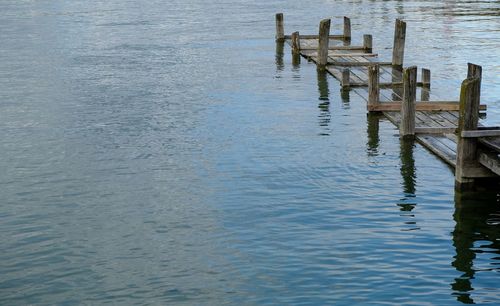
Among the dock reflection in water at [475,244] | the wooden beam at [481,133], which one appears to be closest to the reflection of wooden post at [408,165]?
the dock reflection in water at [475,244]

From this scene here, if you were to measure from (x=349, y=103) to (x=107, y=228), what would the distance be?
607 inches

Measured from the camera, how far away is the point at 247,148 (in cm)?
2611

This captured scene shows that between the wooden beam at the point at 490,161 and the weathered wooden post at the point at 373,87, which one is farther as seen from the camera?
the weathered wooden post at the point at 373,87

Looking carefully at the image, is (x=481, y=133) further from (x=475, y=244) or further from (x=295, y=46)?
(x=295, y=46)

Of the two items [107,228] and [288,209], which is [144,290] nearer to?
[107,228]

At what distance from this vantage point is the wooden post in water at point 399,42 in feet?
120

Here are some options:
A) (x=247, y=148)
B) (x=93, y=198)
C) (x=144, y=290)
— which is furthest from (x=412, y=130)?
(x=144, y=290)

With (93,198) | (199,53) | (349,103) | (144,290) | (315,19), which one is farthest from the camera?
(315,19)

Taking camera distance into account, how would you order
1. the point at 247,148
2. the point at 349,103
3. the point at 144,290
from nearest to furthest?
the point at 144,290 → the point at 247,148 → the point at 349,103

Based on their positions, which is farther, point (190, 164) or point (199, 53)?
point (199, 53)

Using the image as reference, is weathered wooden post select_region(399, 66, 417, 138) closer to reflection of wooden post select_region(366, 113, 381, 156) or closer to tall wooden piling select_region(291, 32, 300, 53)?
reflection of wooden post select_region(366, 113, 381, 156)

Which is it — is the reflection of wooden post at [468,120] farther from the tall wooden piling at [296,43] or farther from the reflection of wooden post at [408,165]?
the tall wooden piling at [296,43]

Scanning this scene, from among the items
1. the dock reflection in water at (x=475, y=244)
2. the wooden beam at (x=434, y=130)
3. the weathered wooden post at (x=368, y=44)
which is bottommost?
the dock reflection in water at (x=475, y=244)

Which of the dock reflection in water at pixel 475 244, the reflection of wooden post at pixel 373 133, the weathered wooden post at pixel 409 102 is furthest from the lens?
the reflection of wooden post at pixel 373 133
